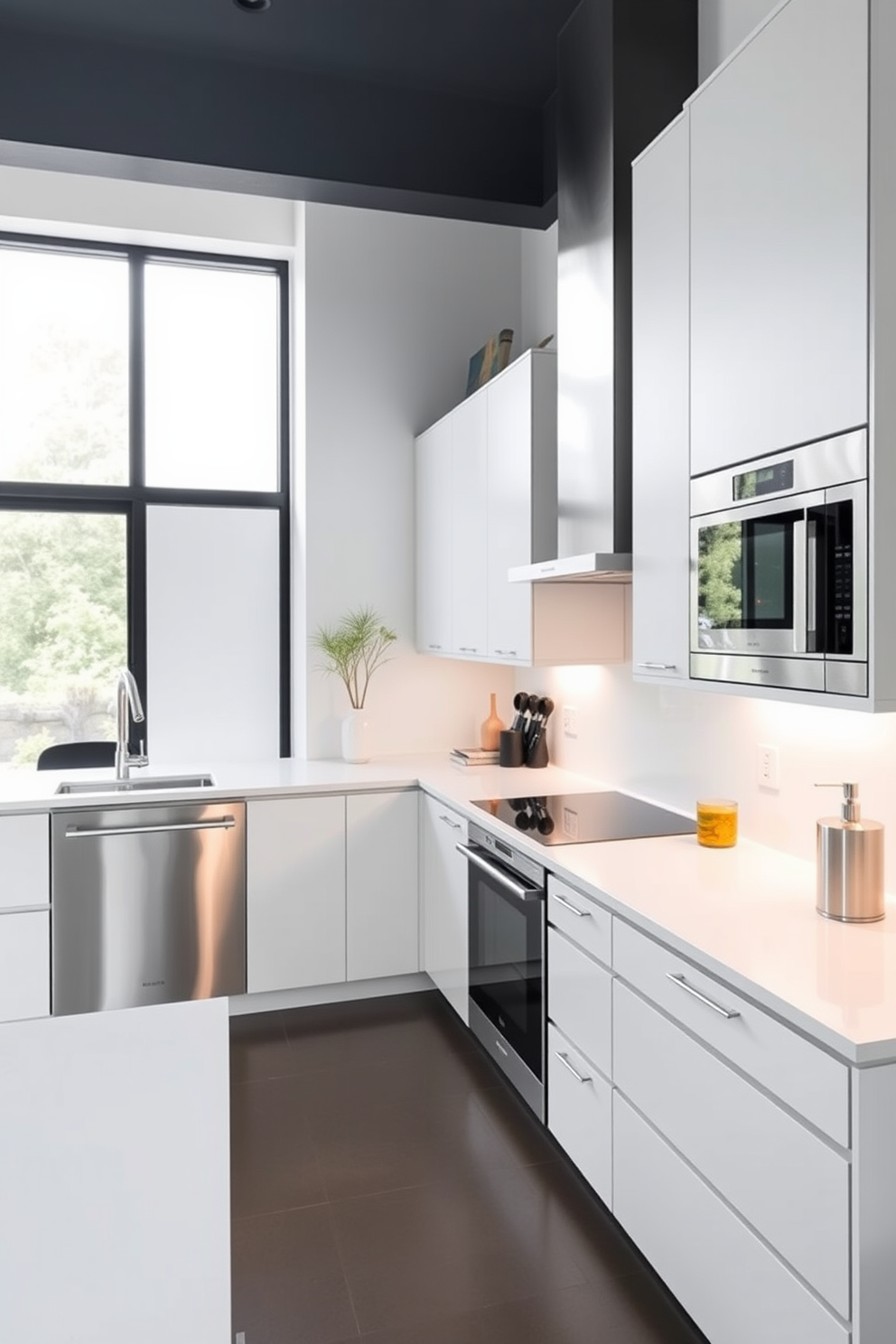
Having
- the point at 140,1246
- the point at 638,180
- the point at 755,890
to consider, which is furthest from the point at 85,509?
the point at 140,1246

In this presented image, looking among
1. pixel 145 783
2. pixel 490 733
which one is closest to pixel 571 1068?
pixel 490 733

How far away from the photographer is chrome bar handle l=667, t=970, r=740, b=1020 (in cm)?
160

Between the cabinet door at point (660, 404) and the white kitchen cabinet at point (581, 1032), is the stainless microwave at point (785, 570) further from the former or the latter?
the white kitchen cabinet at point (581, 1032)

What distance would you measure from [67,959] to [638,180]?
293 cm

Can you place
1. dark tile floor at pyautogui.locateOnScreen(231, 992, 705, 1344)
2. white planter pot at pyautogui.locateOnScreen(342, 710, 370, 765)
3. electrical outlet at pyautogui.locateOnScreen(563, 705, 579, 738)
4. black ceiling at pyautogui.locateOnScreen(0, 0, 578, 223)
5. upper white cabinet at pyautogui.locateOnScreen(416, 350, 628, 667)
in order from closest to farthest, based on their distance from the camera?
1. dark tile floor at pyautogui.locateOnScreen(231, 992, 705, 1344)
2. black ceiling at pyautogui.locateOnScreen(0, 0, 578, 223)
3. upper white cabinet at pyautogui.locateOnScreen(416, 350, 628, 667)
4. electrical outlet at pyautogui.locateOnScreen(563, 705, 579, 738)
5. white planter pot at pyautogui.locateOnScreen(342, 710, 370, 765)

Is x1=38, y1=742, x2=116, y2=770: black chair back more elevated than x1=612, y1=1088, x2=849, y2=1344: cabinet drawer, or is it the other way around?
x1=38, y1=742, x2=116, y2=770: black chair back

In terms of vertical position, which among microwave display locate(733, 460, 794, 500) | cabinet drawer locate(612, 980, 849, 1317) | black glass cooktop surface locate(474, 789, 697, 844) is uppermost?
microwave display locate(733, 460, 794, 500)

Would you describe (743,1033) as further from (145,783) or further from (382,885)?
(145,783)

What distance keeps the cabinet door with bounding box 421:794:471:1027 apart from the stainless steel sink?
34.0 inches

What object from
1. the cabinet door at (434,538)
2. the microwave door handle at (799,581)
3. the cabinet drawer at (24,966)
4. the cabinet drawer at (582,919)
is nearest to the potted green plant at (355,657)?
the cabinet door at (434,538)

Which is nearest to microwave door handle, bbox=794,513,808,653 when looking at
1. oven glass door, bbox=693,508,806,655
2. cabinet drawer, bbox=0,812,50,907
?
oven glass door, bbox=693,508,806,655

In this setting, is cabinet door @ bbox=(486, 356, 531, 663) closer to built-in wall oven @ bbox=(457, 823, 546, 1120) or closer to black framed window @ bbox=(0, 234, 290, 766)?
built-in wall oven @ bbox=(457, 823, 546, 1120)

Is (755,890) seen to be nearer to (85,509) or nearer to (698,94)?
(698,94)

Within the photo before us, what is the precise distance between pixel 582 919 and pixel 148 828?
1697 mm
